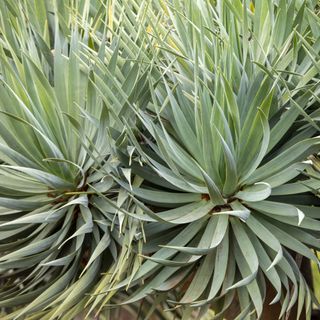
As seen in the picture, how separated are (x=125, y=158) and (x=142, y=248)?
0.16 metres

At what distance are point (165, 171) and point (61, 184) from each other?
0.62 feet

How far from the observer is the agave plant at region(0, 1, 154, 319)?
1145 millimetres

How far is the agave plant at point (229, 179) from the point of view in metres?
1.09

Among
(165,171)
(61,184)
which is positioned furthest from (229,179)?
(61,184)

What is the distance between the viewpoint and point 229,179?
1.11 m

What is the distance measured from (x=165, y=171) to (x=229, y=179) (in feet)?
0.38

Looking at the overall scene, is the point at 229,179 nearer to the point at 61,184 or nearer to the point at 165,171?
the point at 165,171

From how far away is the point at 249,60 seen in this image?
1203 millimetres

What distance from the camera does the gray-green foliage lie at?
111cm

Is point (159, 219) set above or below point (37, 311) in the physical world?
above

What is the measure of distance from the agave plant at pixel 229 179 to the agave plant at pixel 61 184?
62 millimetres

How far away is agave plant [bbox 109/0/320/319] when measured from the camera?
1095 mm

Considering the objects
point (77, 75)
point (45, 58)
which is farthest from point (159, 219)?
point (45, 58)

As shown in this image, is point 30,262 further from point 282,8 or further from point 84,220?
point 282,8
